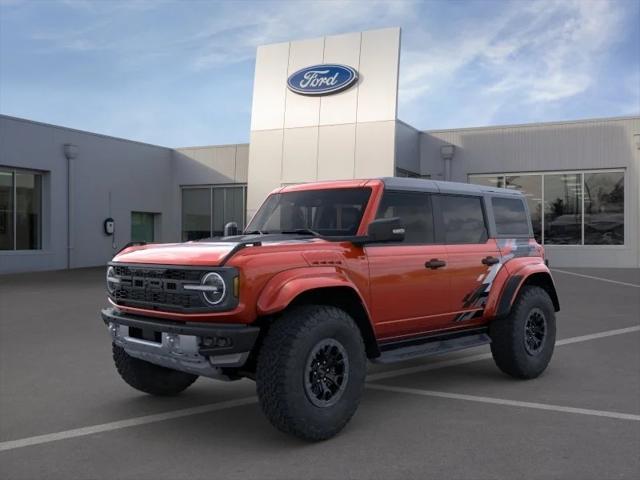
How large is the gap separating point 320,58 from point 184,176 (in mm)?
8371

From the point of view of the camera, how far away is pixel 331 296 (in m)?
4.70

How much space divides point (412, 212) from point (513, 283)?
133 cm

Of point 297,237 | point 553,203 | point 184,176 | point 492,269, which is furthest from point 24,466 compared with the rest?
point 184,176

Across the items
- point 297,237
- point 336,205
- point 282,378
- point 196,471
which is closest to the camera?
point 196,471

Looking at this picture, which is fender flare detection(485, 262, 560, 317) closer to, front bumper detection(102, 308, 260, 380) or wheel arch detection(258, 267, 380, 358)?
wheel arch detection(258, 267, 380, 358)

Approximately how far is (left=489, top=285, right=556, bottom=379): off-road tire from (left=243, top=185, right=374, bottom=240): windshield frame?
1.87 metres

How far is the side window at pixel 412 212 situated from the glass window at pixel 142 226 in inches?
826

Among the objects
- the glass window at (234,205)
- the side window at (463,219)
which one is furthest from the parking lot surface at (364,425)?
the glass window at (234,205)

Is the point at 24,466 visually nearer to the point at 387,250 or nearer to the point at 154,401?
the point at 154,401

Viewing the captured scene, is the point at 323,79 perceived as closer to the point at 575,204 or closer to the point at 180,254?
the point at 575,204

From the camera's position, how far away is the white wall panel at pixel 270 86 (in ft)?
72.4

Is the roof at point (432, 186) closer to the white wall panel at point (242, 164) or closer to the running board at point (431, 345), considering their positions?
the running board at point (431, 345)

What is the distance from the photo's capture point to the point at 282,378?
13.4 feet

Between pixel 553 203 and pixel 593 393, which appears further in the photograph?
pixel 553 203
